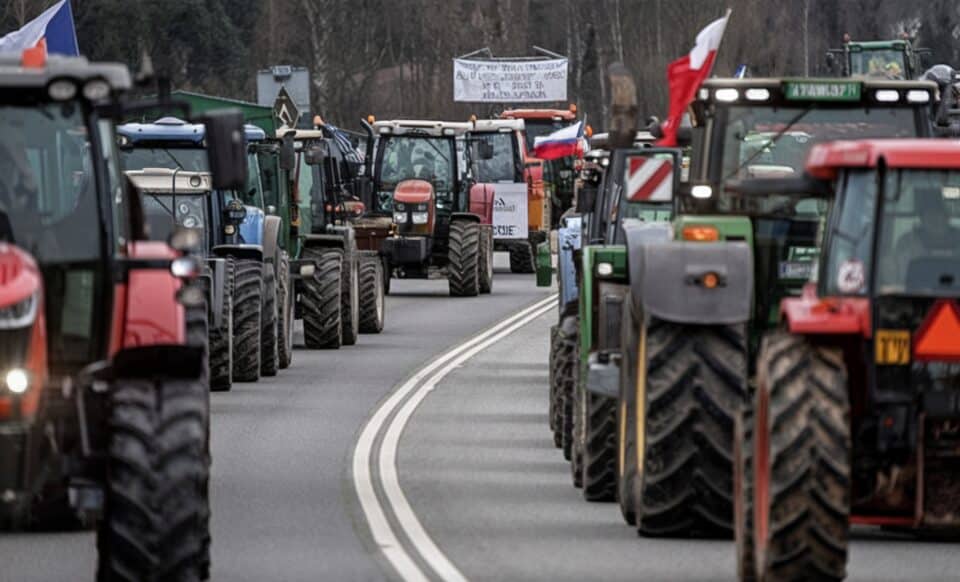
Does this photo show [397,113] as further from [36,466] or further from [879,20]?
[36,466]

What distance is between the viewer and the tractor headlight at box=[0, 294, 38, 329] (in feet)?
36.5

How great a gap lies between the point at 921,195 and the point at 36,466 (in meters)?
4.16

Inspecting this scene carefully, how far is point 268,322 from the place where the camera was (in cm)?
2688

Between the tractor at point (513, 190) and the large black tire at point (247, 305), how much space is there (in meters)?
19.9

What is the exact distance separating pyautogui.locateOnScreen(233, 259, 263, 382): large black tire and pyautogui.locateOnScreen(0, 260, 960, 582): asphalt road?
0.43 meters

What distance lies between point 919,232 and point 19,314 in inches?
161

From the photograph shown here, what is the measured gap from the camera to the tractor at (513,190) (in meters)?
47.8

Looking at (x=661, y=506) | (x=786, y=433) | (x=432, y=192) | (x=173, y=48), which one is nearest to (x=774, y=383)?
(x=786, y=433)

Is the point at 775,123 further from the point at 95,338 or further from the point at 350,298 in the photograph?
the point at 350,298

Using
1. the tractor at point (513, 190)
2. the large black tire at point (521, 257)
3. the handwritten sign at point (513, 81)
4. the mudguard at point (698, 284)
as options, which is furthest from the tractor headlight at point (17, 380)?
the handwritten sign at point (513, 81)

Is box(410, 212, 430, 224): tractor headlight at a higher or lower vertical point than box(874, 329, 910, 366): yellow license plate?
lower

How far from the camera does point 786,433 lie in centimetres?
1188

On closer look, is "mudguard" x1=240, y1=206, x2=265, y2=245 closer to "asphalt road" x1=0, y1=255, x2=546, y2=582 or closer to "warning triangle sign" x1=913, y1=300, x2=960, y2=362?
"asphalt road" x1=0, y1=255, x2=546, y2=582

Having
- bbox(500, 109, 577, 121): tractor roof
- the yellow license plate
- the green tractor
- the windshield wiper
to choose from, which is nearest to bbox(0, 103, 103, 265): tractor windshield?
the yellow license plate
